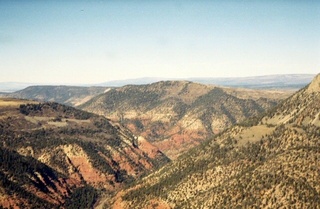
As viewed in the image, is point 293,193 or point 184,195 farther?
point 184,195

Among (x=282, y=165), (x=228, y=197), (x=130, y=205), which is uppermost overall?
(x=282, y=165)

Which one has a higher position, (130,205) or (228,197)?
(228,197)

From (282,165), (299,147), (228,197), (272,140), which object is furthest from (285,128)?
(228,197)

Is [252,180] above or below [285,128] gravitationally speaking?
below

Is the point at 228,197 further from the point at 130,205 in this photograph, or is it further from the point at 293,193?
the point at 130,205

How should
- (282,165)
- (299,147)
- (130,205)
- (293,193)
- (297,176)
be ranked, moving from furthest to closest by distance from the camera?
(130,205) → (299,147) → (282,165) → (297,176) → (293,193)

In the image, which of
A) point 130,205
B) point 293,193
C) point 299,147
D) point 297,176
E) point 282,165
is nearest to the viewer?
point 293,193

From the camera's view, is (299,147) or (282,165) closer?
(282,165)

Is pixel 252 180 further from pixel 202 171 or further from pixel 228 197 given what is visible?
pixel 202 171

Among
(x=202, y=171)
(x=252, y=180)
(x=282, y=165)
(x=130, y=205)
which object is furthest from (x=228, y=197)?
(x=130, y=205)
